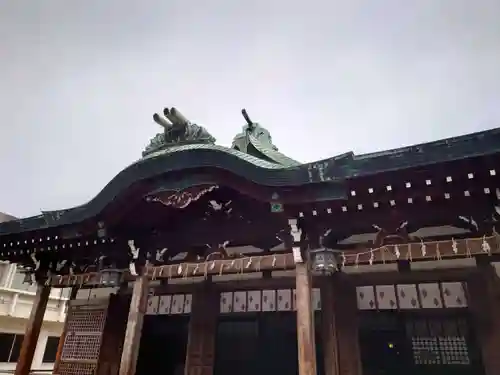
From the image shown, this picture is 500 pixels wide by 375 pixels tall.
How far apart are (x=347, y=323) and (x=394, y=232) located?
204 centimetres

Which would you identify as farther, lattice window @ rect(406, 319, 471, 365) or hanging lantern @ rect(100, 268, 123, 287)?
Result: hanging lantern @ rect(100, 268, 123, 287)

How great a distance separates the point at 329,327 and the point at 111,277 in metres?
4.56

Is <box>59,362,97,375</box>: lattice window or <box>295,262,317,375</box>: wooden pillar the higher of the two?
<box>295,262,317,375</box>: wooden pillar

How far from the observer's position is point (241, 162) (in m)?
5.82

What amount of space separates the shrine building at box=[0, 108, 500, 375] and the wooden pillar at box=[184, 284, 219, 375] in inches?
1.0

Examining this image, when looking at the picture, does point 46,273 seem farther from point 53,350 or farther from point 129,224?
point 53,350

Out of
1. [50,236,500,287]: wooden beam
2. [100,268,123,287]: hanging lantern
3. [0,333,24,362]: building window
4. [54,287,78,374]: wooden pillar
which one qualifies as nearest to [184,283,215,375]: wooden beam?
[50,236,500,287]: wooden beam

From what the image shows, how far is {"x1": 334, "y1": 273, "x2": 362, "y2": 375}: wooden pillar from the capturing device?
239 inches

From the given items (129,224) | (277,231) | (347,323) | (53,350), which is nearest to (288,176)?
(277,231)

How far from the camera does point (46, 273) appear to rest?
866 cm

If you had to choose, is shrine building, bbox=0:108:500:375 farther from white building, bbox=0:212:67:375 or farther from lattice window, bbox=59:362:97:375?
white building, bbox=0:212:67:375

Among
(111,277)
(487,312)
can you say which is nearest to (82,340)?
(111,277)

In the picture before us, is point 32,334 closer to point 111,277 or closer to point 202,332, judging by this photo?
point 111,277

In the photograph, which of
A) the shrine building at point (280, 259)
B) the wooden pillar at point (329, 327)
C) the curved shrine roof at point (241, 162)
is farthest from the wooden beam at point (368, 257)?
the curved shrine roof at point (241, 162)
